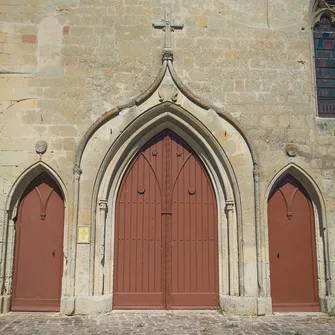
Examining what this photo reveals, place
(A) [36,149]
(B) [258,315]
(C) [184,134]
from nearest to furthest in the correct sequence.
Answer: (B) [258,315] < (A) [36,149] < (C) [184,134]

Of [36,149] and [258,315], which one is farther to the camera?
[36,149]

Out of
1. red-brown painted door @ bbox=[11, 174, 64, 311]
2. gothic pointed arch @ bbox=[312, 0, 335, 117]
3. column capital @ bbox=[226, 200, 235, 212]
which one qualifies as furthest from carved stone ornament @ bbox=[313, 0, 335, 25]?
red-brown painted door @ bbox=[11, 174, 64, 311]

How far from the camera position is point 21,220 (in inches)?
277

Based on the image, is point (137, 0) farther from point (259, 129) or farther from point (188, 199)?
point (188, 199)

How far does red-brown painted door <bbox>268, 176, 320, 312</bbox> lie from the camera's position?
694 cm

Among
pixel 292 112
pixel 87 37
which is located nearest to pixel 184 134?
pixel 292 112

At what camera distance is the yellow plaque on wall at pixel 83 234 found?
668cm

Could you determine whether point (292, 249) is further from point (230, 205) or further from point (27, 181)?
point (27, 181)

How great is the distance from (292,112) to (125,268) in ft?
12.6

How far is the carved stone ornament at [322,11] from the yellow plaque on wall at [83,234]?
541 cm

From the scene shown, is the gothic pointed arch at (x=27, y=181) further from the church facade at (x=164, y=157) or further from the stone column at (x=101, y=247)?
the stone column at (x=101, y=247)

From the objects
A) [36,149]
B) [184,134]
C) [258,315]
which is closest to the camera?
[258,315]

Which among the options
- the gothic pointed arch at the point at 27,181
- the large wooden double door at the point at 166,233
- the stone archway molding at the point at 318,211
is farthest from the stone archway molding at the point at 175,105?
the large wooden double door at the point at 166,233

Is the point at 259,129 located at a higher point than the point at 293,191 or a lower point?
higher
